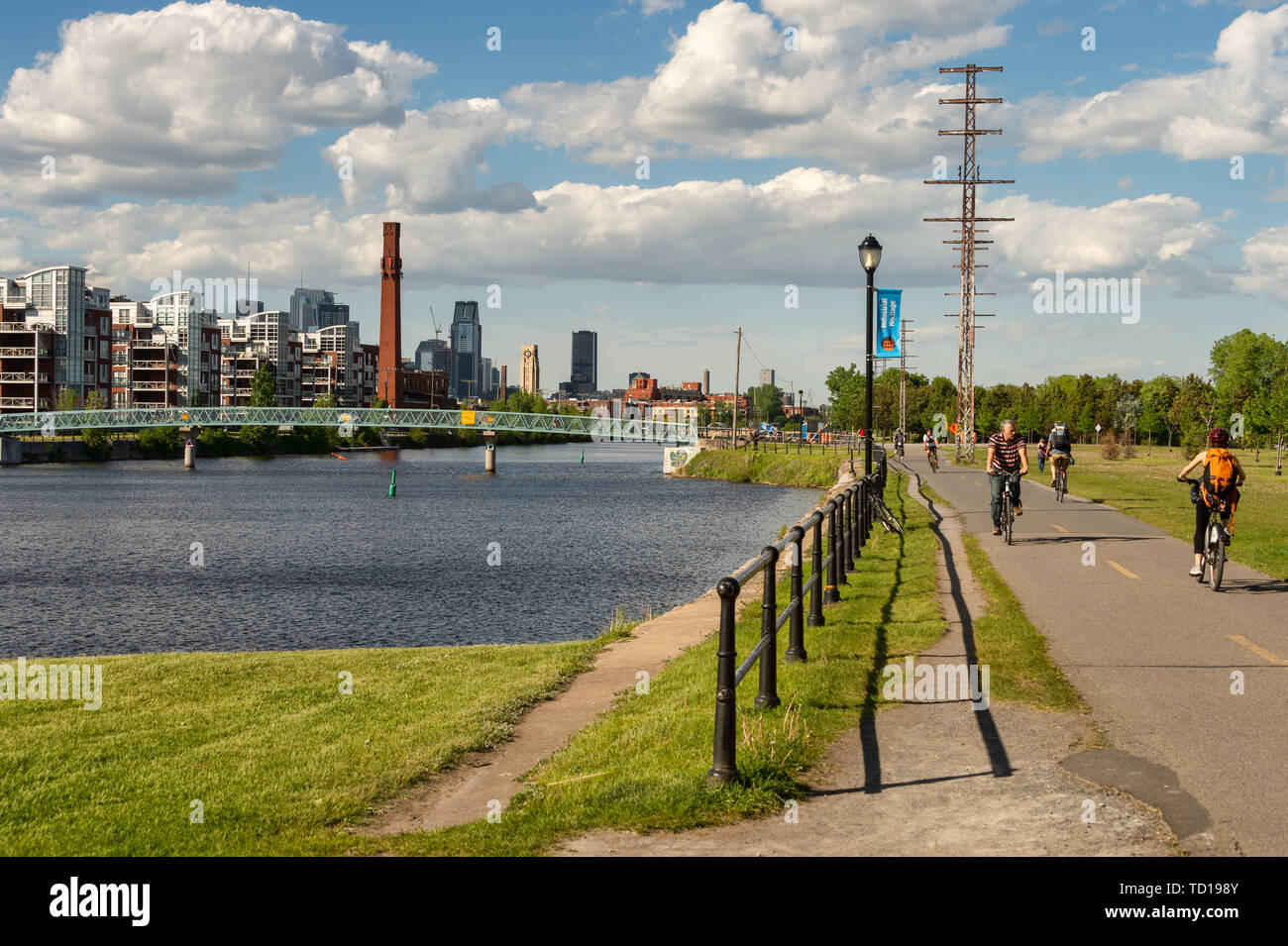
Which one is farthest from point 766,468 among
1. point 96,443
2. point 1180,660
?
point 1180,660

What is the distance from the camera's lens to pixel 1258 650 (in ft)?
34.9

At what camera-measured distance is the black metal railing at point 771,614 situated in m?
6.62

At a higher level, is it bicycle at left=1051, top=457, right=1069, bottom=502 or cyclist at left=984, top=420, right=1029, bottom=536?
cyclist at left=984, top=420, right=1029, bottom=536

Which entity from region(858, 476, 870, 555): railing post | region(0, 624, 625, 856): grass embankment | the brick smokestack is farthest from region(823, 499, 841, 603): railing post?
the brick smokestack

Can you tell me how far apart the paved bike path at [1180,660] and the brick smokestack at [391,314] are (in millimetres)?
146460

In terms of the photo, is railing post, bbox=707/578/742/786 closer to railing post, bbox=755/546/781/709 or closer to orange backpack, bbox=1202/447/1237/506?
railing post, bbox=755/546/781/709

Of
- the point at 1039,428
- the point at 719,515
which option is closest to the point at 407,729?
the point at 719,515

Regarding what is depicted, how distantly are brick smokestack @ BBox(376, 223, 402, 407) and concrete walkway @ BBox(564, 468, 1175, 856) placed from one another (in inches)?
6181

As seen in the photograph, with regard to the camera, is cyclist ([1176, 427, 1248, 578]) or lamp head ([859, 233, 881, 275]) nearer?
cyclist ([1176, 427, 1248, 578])

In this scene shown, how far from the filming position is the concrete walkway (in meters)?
5.73

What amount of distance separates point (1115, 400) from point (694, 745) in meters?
149
